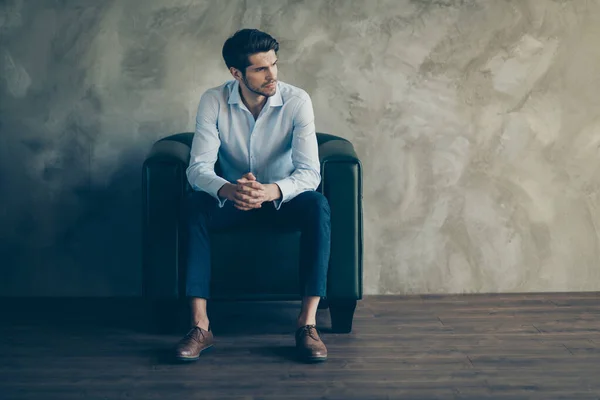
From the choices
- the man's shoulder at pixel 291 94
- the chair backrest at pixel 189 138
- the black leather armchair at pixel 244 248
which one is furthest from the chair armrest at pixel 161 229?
the man's shoulder at pixel 291 94

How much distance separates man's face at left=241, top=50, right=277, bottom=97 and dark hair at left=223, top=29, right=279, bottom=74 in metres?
0.02

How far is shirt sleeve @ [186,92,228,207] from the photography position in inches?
114

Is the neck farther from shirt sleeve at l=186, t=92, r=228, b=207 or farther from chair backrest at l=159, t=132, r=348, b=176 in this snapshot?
chair backrest at l=159, t=132, r=348, b=176

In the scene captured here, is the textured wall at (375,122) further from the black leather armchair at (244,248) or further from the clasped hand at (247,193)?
the clasped hand at (247,193)

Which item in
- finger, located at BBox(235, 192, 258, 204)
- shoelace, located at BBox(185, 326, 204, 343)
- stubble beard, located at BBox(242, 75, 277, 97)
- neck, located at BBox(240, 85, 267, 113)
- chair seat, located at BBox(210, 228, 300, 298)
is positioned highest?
stubble beard, located at BBox(242, 75, 277, 97)

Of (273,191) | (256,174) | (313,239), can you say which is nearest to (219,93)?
(256,174)

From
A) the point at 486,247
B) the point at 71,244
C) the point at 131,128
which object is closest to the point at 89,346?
the point at 71,244

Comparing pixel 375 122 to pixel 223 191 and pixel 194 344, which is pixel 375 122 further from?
pixel 194 344

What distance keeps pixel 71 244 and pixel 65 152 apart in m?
0.42

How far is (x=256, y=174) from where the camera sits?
3082 millimetres

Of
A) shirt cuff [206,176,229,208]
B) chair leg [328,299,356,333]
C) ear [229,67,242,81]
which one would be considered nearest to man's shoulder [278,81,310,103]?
ear [229,67,242,81]

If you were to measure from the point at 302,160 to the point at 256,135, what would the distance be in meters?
0.22

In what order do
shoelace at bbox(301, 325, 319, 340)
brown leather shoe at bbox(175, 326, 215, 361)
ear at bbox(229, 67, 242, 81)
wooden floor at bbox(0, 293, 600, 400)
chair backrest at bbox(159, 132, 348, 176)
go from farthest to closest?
chair backrest at bbox(159, 132, 348, 176) < ear at bbox(229, 67, 242, 81) < shoelace at bbox(301, 325, 319, 340) < brown leather shoe at bbox(175, 326, 215, 361) < wooden floor at bbox(0, 293, 600, 400)

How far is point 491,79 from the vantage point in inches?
141
